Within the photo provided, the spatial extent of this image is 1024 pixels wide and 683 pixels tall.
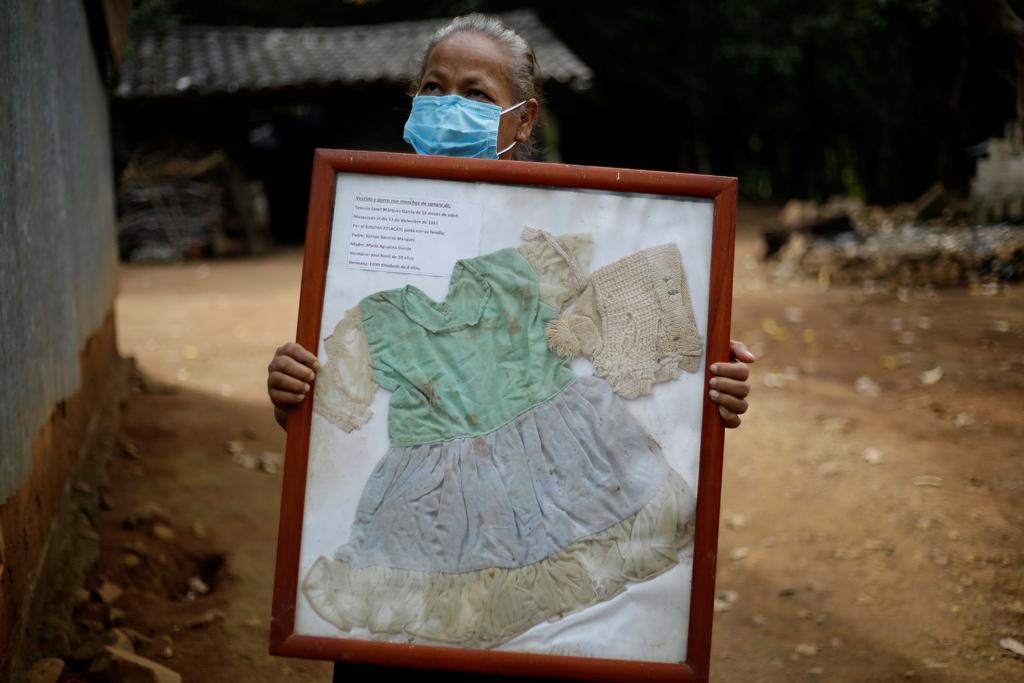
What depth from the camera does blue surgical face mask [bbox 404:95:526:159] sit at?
2000 mm

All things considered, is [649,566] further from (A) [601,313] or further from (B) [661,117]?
(B) [661,117]

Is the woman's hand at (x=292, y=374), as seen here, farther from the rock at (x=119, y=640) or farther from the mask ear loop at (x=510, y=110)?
the rock at (x=119, y=640)

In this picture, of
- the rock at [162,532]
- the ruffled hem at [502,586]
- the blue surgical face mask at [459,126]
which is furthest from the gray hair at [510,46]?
the rock at [162,532]

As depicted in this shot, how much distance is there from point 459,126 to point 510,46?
26cm

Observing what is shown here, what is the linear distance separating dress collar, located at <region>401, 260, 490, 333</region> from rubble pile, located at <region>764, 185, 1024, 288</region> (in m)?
4.48

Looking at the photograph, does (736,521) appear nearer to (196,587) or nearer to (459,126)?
(196,587)

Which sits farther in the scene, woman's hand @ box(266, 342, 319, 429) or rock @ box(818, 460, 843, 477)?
rock @ box(818, 460, 843, 477)

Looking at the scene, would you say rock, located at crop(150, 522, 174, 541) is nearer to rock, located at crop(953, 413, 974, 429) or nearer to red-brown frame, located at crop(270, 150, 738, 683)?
red-brown frame, located at crop(270, 150, 738, 683)

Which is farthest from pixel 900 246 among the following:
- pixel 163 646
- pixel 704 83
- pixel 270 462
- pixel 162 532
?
pixel 704 83

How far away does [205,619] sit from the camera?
10.5 ft

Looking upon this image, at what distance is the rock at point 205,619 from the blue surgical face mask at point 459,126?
2075 millimetres

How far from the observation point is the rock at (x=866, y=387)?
226 inches

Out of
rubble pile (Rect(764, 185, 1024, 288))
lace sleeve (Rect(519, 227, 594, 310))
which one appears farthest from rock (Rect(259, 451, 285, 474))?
rubble pile (Rect(764, 185, 1024, 288))

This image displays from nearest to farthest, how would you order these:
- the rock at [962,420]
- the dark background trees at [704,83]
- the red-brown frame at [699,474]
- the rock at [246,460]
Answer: the red-brown frame at [699,474]
the rock at [246,460]
the rock at [962,420]
the dark background trees at [704,83]
